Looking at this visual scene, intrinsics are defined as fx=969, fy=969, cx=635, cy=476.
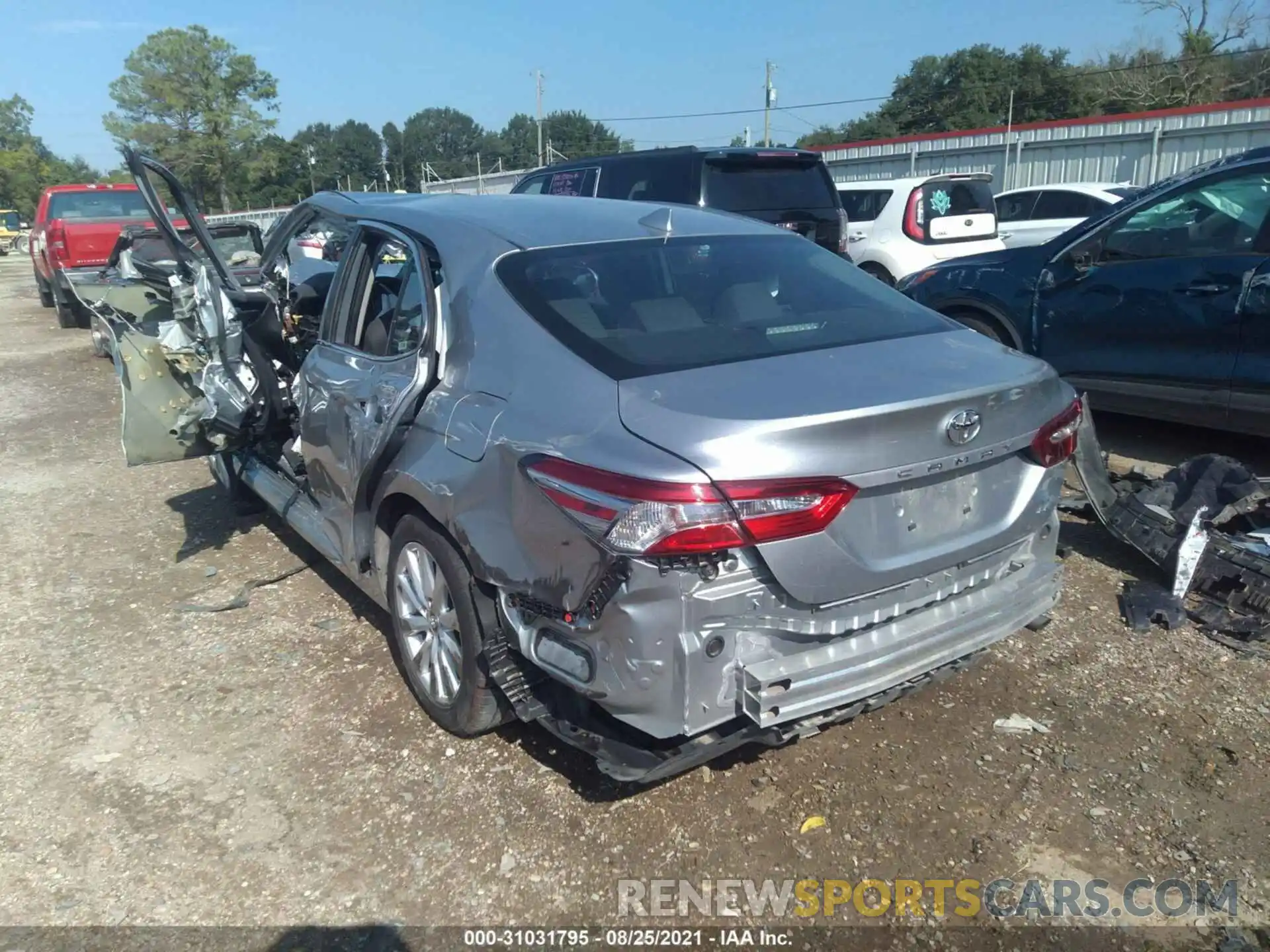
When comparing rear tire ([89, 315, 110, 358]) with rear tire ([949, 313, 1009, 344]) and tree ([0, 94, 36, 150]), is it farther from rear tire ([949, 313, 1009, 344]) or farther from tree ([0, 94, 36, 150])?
tree ([0, 94, 36, 150])

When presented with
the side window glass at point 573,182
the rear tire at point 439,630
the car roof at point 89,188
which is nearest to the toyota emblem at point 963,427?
the rear tire at point 439,630

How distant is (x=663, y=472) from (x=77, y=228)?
564 inches

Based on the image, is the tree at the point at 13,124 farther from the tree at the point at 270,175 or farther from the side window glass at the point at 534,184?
the side window glass at the point at 534,184

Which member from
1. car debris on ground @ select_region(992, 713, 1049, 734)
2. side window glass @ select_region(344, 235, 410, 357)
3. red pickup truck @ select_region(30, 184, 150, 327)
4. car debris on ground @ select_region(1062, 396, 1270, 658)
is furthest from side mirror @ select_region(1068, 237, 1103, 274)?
red pickup truck @ select_region(30, 184, 150, 327)

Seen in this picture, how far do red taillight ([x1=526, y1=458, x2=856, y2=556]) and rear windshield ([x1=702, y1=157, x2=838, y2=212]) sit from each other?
6335 millimetres

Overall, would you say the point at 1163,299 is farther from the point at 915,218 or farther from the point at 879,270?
the point at 879,270

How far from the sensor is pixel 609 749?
8.55 feet

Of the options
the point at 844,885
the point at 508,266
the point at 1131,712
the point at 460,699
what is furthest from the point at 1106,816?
the point at 508,266

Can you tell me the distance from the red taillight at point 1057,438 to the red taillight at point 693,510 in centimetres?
86

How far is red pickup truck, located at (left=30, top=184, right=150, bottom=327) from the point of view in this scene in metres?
13.7

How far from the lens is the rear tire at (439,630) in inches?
119

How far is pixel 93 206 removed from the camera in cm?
1434

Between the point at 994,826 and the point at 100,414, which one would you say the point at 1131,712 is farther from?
the point at 100,414

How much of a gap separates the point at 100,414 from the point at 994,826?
8.58m
